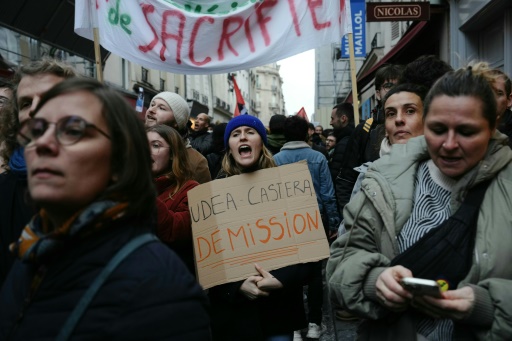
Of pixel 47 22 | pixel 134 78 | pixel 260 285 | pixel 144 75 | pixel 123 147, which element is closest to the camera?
pixel 123 147

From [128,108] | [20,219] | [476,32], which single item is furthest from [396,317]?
[476,32]

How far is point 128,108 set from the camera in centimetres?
160

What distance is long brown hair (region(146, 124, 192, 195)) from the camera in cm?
345

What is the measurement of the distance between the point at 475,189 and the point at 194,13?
370cm

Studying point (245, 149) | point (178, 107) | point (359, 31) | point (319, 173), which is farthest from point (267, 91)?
point (245, 149)

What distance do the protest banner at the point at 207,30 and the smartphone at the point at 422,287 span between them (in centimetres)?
352

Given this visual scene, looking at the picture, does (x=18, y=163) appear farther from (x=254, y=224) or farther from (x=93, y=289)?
(x=254, y=224)

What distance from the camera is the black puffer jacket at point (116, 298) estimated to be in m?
1.36

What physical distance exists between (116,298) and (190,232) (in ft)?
6.30

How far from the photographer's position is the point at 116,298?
1.37 metres

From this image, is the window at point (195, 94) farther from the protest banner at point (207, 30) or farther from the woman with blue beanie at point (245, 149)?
the woman with blue beanie at point (245, 149)

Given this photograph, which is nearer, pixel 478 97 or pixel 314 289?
pixel 478 97

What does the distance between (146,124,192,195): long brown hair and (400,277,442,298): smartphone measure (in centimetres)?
193

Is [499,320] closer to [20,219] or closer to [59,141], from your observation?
[59,141]
